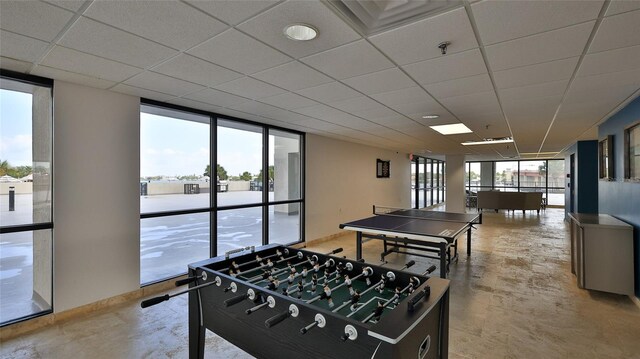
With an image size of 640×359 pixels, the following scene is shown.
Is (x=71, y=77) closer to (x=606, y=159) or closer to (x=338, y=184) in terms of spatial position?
(x=338, y=184)

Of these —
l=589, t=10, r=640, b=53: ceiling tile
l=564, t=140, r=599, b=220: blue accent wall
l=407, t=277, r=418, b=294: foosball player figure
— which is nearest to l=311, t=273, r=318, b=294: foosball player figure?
l=407, t=277, r=418, b=294: foosball player figure

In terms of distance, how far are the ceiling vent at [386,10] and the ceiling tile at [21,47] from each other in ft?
6.82

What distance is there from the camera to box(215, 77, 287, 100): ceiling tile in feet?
9.49

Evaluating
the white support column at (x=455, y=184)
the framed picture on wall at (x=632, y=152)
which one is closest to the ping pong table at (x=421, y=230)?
the framed picture on wall at (x=632, y=152)

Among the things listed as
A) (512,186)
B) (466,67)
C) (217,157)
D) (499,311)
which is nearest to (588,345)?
(499,311)

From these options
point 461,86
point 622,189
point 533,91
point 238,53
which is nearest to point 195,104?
point 238,53

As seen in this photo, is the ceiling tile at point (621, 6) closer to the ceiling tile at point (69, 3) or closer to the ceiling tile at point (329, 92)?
the ceiling tile at point (329, 92)

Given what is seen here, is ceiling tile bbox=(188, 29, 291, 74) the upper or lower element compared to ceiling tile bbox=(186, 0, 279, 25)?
upper

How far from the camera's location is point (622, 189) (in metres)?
3.70

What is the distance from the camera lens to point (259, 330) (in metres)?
1.71

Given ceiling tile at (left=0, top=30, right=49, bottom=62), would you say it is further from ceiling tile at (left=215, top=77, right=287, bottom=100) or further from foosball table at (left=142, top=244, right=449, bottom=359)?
foosball table at (left=142, top=244, right=449, bottom=359)

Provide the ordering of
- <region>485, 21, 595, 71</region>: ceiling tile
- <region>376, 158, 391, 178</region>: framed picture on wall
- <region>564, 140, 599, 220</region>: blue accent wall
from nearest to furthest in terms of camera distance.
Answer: <region>485, 21, 595, 71</region>: ceiling tile → <region>564, 140, 599, 220</region>: blue accent wall → <region>376, 158, 391, 178</region>: framed picture on wall

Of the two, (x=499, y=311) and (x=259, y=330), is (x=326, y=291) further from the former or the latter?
(x=499, y=311)

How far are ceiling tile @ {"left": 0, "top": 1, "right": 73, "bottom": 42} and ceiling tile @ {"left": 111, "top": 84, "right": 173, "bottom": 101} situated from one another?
115 cm
